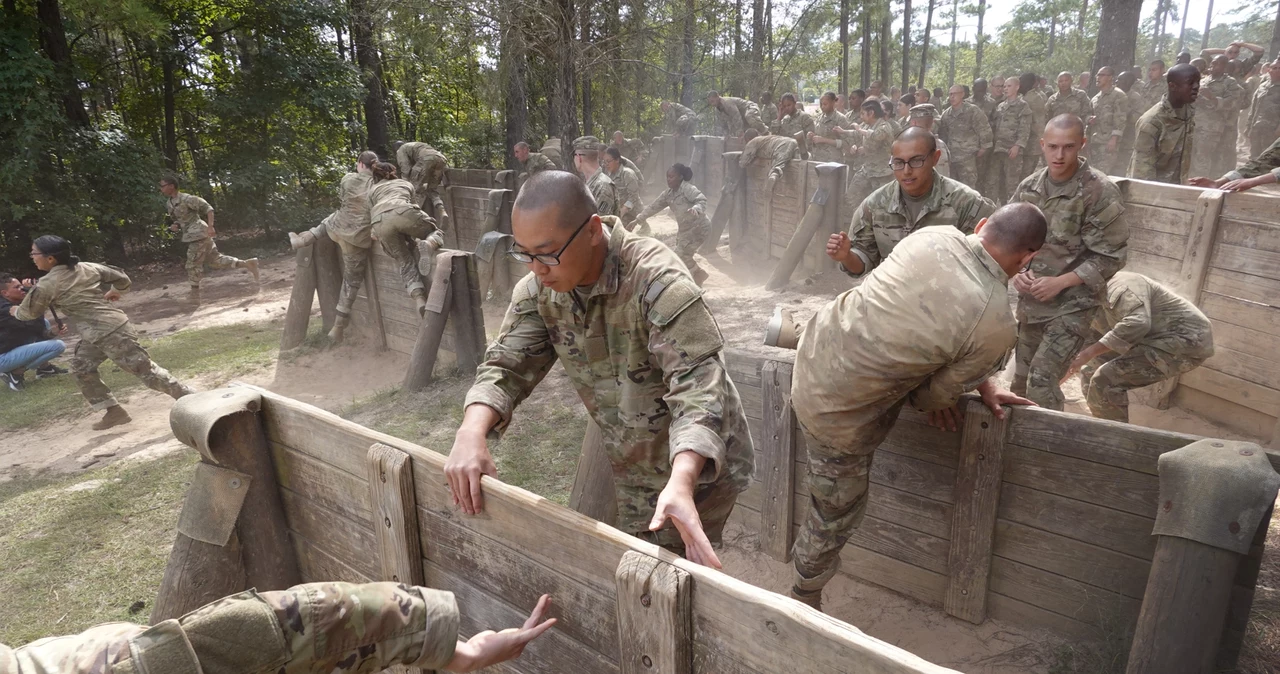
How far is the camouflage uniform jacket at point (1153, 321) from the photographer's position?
420 centimetres

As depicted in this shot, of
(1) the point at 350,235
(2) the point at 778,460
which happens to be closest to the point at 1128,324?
(2) the point at 778,460

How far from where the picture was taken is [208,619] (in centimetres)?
143

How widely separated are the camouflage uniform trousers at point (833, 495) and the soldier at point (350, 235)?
20.4 feet

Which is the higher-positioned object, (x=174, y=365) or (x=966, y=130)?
(x=966, y=130)

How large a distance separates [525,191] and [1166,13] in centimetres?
5191

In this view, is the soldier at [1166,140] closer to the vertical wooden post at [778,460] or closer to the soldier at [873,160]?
the soldier at [873,160]

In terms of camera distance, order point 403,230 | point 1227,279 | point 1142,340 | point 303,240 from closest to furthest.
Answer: point 1142,340
point 1227,279
point 403,230
point 303,240

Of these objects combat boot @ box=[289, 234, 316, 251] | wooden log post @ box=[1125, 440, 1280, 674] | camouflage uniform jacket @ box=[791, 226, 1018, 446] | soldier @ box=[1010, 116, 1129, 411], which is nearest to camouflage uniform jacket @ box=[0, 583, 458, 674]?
camouflage uniform jacket @ box=[791, 226, 1018, 446]

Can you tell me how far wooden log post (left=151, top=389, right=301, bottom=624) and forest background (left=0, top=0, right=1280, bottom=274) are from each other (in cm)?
801

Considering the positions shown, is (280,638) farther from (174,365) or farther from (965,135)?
(965,135)

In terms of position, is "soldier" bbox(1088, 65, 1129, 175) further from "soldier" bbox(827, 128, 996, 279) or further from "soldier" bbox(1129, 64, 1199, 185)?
"soldier" bbox(827, 128, 996, 279)

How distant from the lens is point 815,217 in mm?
8930

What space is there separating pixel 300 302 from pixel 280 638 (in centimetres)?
757

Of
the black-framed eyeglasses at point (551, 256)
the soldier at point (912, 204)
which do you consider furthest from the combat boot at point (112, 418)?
the soldier at point (912, 204)
